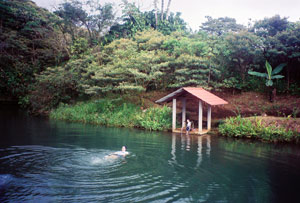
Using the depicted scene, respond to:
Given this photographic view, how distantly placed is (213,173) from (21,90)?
28.4 meters

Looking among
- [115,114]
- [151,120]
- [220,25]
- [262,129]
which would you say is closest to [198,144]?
[262,129]

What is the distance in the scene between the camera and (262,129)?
14.7m

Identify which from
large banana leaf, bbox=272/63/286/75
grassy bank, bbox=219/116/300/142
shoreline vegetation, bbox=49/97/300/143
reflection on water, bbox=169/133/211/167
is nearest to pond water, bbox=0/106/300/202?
reflection on water, bbox=169/133/211/167

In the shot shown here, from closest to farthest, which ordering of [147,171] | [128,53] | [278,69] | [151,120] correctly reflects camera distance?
[147,171], [151,120], [278,69], [128,53]

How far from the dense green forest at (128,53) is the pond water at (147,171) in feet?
29.5

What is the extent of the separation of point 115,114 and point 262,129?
37.8ft

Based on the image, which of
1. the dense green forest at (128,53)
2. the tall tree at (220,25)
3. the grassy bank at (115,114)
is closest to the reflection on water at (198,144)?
the grassy bank at (115,114)

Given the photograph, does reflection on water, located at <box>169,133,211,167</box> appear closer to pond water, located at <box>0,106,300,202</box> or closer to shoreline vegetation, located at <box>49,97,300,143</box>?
pond water, located at <box>0,106,300,202</box>

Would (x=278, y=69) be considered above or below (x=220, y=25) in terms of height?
below

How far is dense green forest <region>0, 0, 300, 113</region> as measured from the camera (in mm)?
20609

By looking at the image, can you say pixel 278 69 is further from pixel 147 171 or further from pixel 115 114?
pixel 147 171

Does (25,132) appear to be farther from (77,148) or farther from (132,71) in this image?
(132,71)

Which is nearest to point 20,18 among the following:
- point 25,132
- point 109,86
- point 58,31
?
point 58,31

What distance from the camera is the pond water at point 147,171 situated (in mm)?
6484
